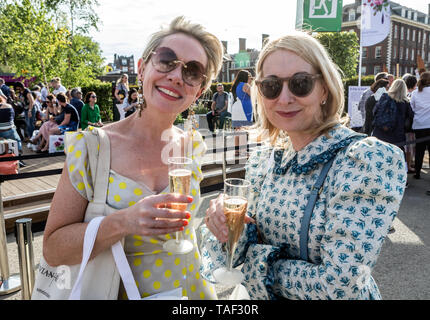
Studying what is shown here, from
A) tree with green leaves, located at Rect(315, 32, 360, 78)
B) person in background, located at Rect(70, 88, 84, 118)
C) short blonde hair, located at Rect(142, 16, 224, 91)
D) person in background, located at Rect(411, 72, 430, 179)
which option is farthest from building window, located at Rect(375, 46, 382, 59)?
short blonde hair, located at Rect(142, 16, 224, 91)

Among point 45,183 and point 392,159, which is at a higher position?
point 392,159

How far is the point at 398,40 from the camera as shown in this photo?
65375mm

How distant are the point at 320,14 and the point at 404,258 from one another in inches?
195

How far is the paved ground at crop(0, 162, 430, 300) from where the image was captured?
349 cm

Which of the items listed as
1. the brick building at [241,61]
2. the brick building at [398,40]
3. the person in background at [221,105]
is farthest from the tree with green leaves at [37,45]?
the brick building at [398,40]

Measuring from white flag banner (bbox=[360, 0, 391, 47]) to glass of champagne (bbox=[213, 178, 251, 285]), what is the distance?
10135mm

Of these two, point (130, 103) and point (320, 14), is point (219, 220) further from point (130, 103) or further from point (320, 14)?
point (130, 103)

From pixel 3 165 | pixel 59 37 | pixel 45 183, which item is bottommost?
pixel 45 183

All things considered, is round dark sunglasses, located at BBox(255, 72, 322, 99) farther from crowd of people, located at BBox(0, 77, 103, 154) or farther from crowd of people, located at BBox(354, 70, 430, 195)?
crowd of people, located at BBox(0, 77, 103, 154)

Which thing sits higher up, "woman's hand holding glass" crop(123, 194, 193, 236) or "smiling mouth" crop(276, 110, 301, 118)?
"smiling mouth" crop(276, 110, 301, 118)

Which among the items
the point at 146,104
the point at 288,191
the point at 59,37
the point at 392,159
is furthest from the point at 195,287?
the point at 59,37
